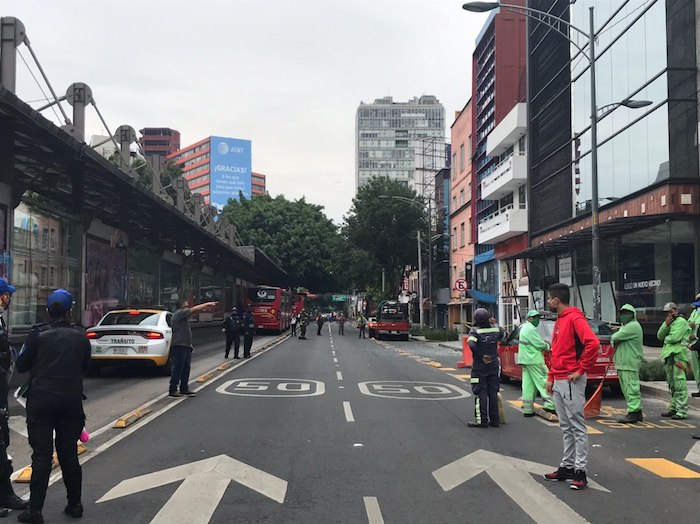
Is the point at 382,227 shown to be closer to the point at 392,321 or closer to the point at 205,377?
the point at 392,321

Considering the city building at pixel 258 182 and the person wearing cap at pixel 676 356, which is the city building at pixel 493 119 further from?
the city building at pixel 258 182

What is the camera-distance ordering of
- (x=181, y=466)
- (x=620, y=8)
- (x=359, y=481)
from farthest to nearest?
(x=620, y=8), (x=181, y=466), (x=359, y=481)

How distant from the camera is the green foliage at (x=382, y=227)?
176ft

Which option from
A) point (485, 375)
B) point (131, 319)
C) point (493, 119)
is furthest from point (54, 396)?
point (493, 119)

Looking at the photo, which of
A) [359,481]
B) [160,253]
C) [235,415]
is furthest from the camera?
[160,253]


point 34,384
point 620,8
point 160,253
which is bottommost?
point 34,384

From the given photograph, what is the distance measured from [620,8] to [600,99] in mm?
3617

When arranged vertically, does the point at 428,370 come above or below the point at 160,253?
below

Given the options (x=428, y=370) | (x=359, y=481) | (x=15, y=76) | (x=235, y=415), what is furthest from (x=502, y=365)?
(x=15, y=76)

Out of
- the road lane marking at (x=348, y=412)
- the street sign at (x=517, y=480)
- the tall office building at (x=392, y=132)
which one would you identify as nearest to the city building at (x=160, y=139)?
the tall office building at (x=392, y=132)

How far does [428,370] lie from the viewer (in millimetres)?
18969

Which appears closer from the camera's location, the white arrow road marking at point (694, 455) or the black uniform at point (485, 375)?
the white arrow road marking at point (694, 455)

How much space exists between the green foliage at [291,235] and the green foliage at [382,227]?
838 centimetres

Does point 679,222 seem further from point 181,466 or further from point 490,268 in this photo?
point 490,268
